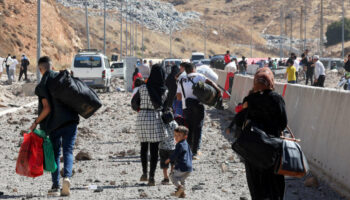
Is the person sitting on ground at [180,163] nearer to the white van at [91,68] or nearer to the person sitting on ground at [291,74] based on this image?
the person sitting on ground at [291,74]

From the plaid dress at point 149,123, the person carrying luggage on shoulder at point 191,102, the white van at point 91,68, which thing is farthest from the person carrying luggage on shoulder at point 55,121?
the white van at point 91,68

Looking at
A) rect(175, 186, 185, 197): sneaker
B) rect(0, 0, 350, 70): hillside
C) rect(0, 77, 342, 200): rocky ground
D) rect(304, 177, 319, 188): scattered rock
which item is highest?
rect(0, 0, 350, 70): hillside

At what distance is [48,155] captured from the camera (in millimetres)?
7926

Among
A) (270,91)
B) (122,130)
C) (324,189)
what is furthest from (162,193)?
(122,130)

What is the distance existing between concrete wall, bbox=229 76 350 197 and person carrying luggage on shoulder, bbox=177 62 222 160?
1548 millimetres

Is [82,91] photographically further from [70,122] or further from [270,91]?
[270,91]

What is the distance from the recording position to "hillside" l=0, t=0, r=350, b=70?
226 ft

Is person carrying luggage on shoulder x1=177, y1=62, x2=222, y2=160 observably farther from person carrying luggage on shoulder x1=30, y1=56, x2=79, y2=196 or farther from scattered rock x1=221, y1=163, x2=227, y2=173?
person carrying luggage on shoulder x1=30, y1=56, x2=79, y2=196

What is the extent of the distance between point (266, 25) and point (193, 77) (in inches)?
6875

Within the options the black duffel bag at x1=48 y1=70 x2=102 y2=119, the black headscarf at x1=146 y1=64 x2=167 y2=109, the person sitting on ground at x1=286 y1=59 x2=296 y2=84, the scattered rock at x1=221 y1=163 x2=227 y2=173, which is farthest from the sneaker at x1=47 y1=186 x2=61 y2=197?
the person sitting on ground at x1=286 y1=59 x2=296 y2=84

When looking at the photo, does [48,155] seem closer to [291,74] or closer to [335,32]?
[291,74]

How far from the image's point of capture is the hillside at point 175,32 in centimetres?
6875

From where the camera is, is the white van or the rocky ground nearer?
the rocky ground

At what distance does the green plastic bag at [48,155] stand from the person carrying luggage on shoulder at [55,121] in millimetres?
83
